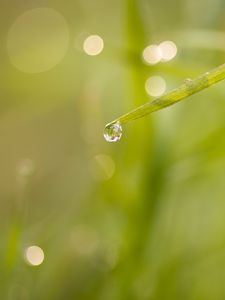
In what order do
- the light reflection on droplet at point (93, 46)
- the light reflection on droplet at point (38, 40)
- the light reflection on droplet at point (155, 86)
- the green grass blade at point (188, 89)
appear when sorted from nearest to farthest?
1. the green grass blade at point (188, 89)
2. the light reflection on droplet at point (155, 86)
3. the light reflection on droplet at point (93, 46)
4. the light reflection on droplet at point (38, 40)

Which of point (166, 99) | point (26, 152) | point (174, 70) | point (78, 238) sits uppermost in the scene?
point (26, 152)

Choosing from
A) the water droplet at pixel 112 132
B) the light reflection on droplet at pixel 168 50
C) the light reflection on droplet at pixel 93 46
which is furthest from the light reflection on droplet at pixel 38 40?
the water droplet at pixel 112 132

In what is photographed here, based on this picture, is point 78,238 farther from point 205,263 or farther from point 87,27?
point 87,27

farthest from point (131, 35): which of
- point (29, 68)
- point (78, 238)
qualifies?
point (29, 68)

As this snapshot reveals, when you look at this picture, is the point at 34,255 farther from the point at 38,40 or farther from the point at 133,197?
the point at 38,40

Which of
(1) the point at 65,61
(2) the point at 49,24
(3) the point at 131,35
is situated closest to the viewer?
(3) the point at 131,35

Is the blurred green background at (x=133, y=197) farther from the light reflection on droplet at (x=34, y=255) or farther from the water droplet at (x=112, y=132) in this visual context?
the water droplet at (x=112, y=132)
